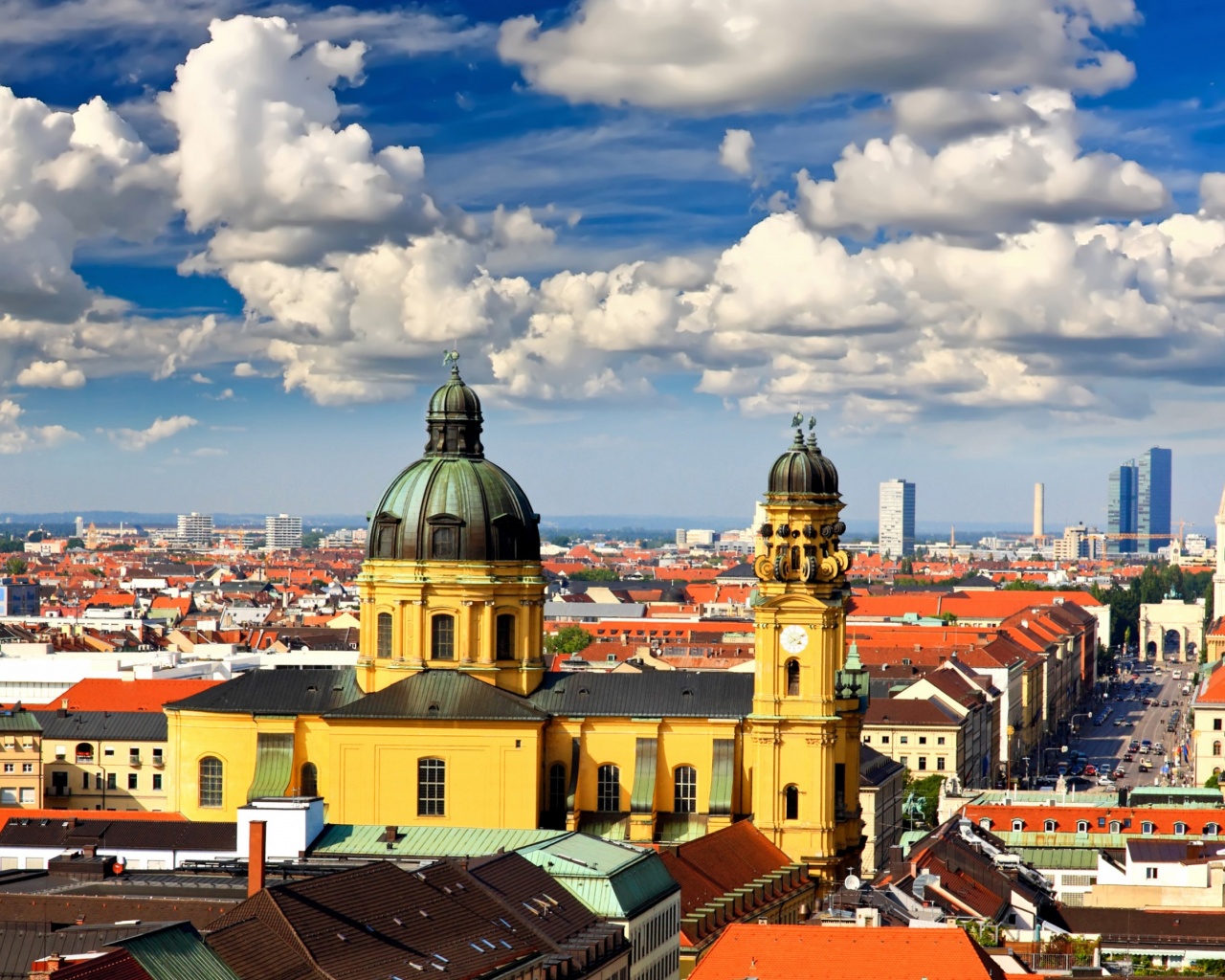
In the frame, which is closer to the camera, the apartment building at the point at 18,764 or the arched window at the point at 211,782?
the arched window at the point at 211,782

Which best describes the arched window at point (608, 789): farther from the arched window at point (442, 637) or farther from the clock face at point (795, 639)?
the clock face at point (795, 639)

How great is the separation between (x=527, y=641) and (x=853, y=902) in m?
25.3

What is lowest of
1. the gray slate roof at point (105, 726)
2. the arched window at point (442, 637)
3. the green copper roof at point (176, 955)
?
the gray slate roof at point (105, 726)

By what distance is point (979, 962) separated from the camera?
70.8 metres

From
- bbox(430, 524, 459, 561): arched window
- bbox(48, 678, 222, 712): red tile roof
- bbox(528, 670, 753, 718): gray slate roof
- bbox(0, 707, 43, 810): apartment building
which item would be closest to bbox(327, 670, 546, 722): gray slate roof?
bbox(528, 670, 753, 718): gray slate roof

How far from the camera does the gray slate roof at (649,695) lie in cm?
10469

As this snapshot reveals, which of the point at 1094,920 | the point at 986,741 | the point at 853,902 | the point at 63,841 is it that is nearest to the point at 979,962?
the point at 853,902

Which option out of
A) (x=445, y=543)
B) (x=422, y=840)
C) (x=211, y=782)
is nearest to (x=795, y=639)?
(x=445, y=543)

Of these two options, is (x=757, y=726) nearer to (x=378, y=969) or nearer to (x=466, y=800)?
(x=466, y=800)

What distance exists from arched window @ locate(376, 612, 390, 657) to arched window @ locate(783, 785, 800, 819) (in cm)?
1957

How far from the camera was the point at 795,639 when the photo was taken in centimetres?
10550

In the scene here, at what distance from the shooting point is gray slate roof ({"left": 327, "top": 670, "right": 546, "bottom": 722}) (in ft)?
338

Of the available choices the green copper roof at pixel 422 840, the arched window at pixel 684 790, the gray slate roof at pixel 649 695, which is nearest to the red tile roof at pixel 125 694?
the gray slate roof at pixel 649 695

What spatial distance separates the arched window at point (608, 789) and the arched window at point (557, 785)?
1577mm
